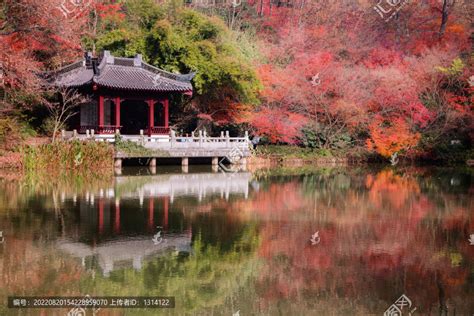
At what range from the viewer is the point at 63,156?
20.4 metres

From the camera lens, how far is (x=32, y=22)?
18.2 m

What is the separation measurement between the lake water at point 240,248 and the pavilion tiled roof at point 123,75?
8392 millimetres

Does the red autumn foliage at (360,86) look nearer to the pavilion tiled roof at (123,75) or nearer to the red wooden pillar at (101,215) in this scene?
the pavilion tiled roof at (123,75)

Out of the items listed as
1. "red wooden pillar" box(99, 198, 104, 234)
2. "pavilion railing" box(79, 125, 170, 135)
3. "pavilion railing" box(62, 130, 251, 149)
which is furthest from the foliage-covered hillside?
"red wooden pillar" box(99, 198, 104, 234)

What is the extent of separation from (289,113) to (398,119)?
5.37m

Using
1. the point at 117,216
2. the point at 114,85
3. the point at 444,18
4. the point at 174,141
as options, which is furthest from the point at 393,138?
the point at 117,216

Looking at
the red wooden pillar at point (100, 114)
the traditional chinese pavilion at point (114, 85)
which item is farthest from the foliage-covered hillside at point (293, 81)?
the red wooden pillar at point (100, 114)

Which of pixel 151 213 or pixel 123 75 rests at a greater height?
pixel 123 75

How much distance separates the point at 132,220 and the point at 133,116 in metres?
16.9

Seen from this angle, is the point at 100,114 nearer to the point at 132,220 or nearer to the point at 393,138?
the point at 132,220

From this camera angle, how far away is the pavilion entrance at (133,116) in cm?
2756

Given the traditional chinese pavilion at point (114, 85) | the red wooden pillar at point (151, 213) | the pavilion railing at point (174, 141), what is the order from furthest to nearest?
the traditional chinese pavilion at point (114, 85) → the pavilion railing at point (174, 141) → the red wooden pillar at point (151, 213)

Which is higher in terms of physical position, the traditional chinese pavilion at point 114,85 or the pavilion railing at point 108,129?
the traditional chinese pavilion at point 114,85

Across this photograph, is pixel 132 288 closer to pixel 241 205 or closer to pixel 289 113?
pixel 241 205
